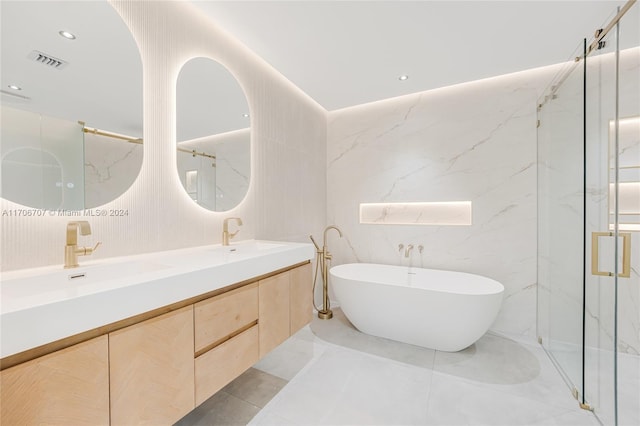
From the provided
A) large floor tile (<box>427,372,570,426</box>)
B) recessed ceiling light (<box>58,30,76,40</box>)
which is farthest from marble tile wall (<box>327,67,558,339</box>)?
recessed ceiling light (<box>58,30,76,40</box>)

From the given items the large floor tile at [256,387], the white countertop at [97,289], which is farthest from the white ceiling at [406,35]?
the large floor tile at [256,387]

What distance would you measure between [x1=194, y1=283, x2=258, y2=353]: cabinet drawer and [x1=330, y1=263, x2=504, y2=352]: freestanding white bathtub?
1234 millimetres

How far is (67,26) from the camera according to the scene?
1195 millimetres

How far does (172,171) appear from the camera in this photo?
1.59 m

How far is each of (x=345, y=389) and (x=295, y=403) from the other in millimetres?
348

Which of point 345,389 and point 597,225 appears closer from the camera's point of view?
point 597,225

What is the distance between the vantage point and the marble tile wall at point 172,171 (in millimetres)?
1155

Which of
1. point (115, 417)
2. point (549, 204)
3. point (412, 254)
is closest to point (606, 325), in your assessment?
point (549, 204)

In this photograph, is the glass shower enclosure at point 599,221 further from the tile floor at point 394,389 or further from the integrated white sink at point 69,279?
the integrated white sink at point 69,279

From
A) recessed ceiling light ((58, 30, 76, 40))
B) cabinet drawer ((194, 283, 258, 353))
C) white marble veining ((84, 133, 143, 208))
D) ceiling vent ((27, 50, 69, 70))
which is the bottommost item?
cabinet drawer ((194, 283, 258, 353))

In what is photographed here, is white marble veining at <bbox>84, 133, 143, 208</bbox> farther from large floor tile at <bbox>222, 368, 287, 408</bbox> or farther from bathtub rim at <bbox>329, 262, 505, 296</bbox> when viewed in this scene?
bathtub rim at <bbox>329, 262, 505, 296</bbox>

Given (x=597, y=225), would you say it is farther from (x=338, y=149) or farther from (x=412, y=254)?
(x=338, y=149)

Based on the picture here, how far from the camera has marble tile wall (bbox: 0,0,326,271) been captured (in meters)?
1.16

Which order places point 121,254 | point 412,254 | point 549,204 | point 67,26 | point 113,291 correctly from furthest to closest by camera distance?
1. point 412,254
2. point 549,204
3. point 121,254
4. point 67,26
5. point 113,291
